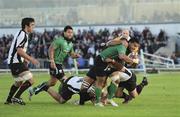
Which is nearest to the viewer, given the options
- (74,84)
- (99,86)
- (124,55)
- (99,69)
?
(124,55)

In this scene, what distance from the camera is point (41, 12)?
5181cm

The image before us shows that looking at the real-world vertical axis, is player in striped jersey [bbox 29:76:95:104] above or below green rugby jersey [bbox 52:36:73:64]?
below

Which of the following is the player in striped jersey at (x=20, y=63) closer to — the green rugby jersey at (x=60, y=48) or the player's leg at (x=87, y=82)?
the green rugby jersey at (x=60, y=48)

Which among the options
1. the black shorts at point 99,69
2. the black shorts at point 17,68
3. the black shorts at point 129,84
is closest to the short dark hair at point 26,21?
the black shorts at point 17,68

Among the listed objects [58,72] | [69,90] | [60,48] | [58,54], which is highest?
[60,48]

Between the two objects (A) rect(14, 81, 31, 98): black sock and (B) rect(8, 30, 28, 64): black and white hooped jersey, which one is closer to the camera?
(B) rect(8, 30, 28, 64): black and white hooped jersey

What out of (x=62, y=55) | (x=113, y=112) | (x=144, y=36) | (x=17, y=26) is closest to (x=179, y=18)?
(x=144, y=36)

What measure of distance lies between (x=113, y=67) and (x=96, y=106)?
3.43 ft

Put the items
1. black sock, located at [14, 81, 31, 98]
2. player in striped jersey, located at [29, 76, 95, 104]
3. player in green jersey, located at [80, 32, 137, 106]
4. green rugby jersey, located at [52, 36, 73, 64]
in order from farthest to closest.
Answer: green rugby jersey, located at [52, 36, 73, 64], player in striped jersey, located at [29, 76, 95, 104], black sock, located at [14, 81, 31, 98], player in green jersey, located at [80, 32, 137, 106]

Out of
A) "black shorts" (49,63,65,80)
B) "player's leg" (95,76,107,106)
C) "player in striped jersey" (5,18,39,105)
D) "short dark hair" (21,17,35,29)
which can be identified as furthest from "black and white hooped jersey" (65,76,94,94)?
"short dark hair" (21,17,35,29)

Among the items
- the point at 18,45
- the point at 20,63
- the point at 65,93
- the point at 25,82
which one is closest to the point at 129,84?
the point at 65,93

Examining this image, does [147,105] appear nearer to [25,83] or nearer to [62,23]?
[25,83]

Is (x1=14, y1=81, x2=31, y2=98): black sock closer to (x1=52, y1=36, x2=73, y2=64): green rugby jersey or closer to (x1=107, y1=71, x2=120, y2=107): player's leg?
(x1=52, y1=36, x2=73, y2=64): green rugby jersey

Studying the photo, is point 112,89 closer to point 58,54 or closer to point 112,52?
point 112,52
